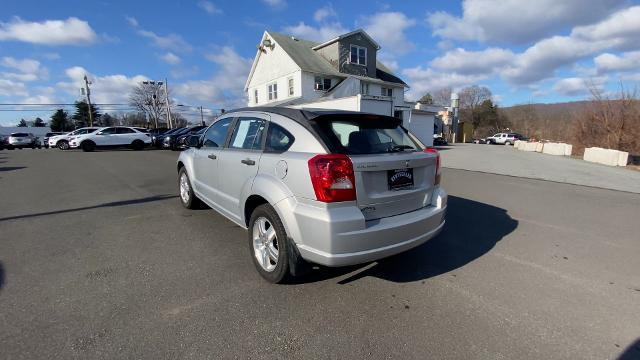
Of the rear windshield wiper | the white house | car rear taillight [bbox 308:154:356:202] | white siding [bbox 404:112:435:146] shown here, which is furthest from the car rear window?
white siding [bbox 404:112:435:146]

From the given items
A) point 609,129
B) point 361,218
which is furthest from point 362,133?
point 609,129

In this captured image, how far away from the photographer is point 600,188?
902 cm

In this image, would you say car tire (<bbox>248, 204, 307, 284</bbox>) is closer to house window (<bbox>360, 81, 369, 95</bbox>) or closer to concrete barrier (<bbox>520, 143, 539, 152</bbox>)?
house window (<bbox>360, 81, 369, 95</bbox>)

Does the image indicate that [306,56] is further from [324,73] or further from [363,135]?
[363,135]

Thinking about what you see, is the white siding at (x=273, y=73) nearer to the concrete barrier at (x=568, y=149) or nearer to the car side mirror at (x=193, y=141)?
the concrete barrier at (x=568, y=149)

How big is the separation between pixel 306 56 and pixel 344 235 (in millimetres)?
28428

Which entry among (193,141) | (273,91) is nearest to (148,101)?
(273,91)

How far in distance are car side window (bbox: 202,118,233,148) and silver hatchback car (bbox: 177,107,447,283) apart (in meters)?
0.62

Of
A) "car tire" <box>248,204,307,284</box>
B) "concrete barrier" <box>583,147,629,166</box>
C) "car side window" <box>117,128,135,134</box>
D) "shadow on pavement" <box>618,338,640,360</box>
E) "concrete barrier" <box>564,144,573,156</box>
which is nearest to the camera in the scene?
"shadow on pavement" <box>618,338,640,360</box>

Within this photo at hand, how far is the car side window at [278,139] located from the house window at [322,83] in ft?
81.7

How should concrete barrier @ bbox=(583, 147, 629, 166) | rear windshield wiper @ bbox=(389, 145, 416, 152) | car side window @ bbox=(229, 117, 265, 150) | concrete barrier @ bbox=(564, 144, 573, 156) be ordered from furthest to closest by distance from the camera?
concrete barrier @ bbox=(564, 144, 573, 156) → concrete barrier @ bbox=(583, 147, 629, 166) → car side window @ bbox=(229, 117, 265, 150) → rear windshield wiper @ bbox=(389, 145, 416, 152)

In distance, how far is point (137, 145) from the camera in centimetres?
2312

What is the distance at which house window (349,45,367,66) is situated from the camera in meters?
29.2

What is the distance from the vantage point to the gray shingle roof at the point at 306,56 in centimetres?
2687
